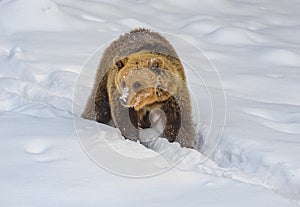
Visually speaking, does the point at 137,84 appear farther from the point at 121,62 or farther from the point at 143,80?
the point at 121,62

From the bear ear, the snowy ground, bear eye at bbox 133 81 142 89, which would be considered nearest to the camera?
the snowy ground

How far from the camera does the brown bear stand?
13.6ft

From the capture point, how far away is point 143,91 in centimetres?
415

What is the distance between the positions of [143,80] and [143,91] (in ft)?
0.26

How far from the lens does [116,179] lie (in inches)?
132

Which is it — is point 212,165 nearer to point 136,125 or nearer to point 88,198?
point 136,125

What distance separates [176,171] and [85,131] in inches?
31.2

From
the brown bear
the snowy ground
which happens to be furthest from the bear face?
the snowy ground

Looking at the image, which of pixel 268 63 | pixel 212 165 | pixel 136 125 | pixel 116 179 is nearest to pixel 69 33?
pixel 268 63

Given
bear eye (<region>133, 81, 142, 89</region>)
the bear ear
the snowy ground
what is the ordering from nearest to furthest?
the snowy ground → bear eye (<region>133, 81, 142, 89</region>) → the bear ear

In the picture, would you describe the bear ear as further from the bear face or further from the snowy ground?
the snowy ground

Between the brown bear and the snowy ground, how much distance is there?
0.18m

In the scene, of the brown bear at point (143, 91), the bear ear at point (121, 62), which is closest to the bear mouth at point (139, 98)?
the brown bear at point (143, 91)

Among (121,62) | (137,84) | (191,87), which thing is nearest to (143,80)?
(137,84)
